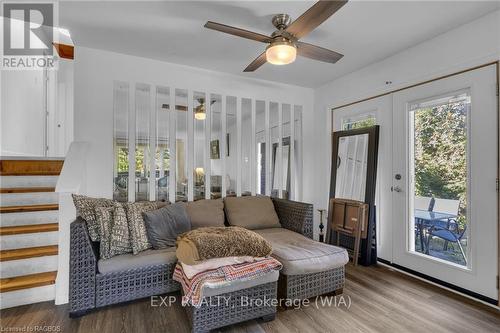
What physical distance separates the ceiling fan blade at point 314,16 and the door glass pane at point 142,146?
1995 mm

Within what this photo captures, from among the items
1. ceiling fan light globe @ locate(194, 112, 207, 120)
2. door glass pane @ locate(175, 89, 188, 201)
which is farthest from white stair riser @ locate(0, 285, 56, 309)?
ceiling fan light globe @ locate(194, 112, 207, 120)

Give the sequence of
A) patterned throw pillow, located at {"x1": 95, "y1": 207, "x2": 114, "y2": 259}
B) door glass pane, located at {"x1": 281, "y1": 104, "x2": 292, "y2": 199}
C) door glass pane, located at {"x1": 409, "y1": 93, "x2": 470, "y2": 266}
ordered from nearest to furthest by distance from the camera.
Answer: patterned throw pillow, located at {"x1": 95, "y1": 207, "x2": 114, "y2": 259} → door glass pane, located at {"x1": 409, "y1": 93, "x2": 470, "y2": 266} → door glass pane, located at {"x1": 281, "y1": 104, "x2": 292, "y2": 199}

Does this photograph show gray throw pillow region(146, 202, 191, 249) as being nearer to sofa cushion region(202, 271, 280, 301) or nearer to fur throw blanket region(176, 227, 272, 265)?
fur throw blanket region(176, 227, 272, 265)

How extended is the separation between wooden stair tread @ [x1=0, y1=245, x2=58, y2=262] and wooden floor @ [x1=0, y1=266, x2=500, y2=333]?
407 mm

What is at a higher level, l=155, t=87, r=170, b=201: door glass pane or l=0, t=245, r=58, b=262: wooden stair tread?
l=155, t=87, r=170, b=201: door glass pane

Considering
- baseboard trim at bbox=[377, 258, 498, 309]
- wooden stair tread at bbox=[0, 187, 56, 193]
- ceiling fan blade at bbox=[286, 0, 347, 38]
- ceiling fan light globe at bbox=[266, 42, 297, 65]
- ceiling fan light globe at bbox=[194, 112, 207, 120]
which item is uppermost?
ceiling fan blade at bbox=[286, 0, 347, 38]

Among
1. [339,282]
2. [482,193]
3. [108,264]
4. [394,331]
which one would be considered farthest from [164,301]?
[482,193]

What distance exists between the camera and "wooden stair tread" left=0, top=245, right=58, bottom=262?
218cm

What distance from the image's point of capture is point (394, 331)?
1.82 m

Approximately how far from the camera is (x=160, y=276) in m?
2.19

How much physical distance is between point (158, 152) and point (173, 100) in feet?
2.23

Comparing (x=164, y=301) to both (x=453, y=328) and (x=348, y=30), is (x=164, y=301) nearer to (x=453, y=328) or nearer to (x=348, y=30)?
(x=453, y=328)

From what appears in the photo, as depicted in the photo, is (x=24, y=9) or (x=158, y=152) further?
(x=158, y=152)

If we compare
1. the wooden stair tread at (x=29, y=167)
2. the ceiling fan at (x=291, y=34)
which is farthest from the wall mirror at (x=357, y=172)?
the wooden stair tread at (x=29, y=167)
